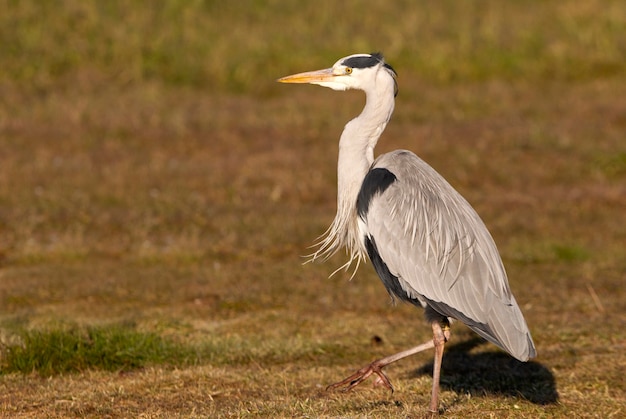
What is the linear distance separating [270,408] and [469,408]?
123 cm

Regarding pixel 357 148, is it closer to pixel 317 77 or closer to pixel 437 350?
pixel 317 77

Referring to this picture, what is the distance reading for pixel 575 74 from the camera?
57.5 ft

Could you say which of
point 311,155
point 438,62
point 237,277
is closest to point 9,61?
point 311,155

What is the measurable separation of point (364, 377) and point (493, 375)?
1.47m

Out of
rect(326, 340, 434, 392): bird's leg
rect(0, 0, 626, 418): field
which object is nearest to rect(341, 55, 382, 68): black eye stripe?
rect(326, 340, 434, 392): bird's leg

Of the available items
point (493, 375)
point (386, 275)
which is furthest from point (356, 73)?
point (493, 375)

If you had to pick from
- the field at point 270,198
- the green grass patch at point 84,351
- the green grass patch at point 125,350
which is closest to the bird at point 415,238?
the field at point 270,198

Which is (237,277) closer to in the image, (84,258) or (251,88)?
(84,258)

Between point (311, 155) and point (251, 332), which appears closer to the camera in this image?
point (251, 332)

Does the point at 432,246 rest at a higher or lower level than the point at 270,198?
higher

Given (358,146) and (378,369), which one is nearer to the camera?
(378,369)

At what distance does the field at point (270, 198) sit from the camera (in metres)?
7.13

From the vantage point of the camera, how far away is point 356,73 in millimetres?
6781

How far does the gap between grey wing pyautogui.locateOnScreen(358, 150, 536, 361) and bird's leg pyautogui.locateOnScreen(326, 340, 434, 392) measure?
0.29m
